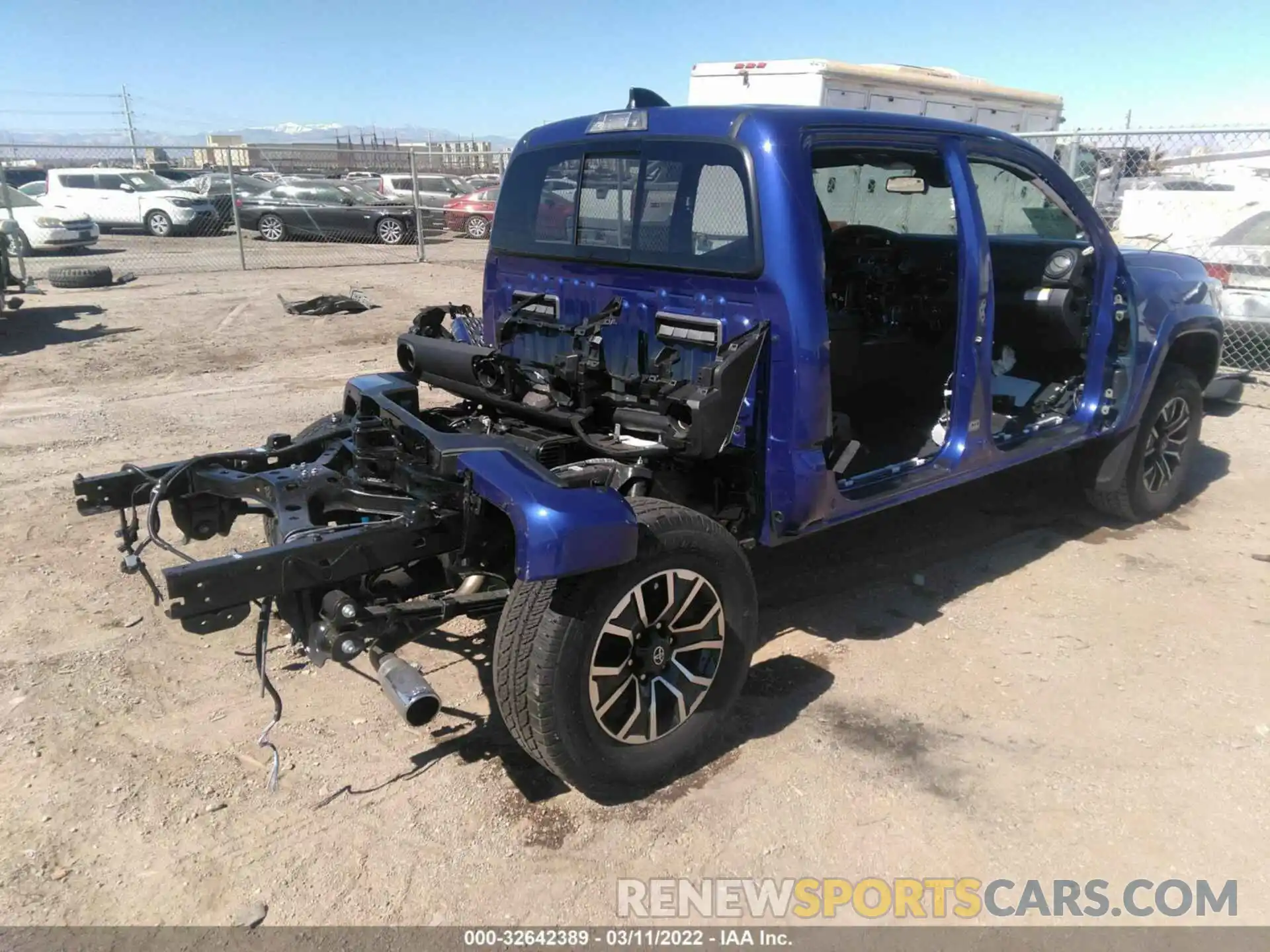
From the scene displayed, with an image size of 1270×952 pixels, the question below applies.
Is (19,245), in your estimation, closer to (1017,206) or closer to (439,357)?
(439,357)

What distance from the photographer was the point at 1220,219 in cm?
932

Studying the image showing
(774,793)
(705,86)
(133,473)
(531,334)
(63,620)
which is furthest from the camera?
(705,86)

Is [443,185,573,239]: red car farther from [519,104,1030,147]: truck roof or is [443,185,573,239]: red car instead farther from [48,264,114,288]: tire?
[519,104,1030,147]: truck roof

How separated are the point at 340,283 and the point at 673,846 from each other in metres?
14.0

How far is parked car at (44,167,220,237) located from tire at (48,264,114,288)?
27.9 feet

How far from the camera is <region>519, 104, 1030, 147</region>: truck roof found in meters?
3.26

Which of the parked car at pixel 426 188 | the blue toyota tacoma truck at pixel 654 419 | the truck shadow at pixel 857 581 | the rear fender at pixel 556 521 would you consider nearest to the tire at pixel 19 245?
the parked car at pixel 426 188

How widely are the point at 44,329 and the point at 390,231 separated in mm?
11613

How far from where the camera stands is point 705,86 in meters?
14.8

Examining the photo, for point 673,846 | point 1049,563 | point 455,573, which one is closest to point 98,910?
point 455,573

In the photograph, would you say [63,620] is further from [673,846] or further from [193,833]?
[673,846]

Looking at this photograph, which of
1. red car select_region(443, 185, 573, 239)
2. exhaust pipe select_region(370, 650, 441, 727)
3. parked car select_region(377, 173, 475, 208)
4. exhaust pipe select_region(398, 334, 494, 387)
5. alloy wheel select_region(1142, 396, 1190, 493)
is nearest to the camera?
exhaust pipe select_region(370, 650, 441, 727)

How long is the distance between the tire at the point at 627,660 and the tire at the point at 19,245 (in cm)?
1243

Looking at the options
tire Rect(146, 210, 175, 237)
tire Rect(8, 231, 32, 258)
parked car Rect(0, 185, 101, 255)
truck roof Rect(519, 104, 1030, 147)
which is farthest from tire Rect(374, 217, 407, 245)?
truck roof Rect(519, 104, 1030, 147)
